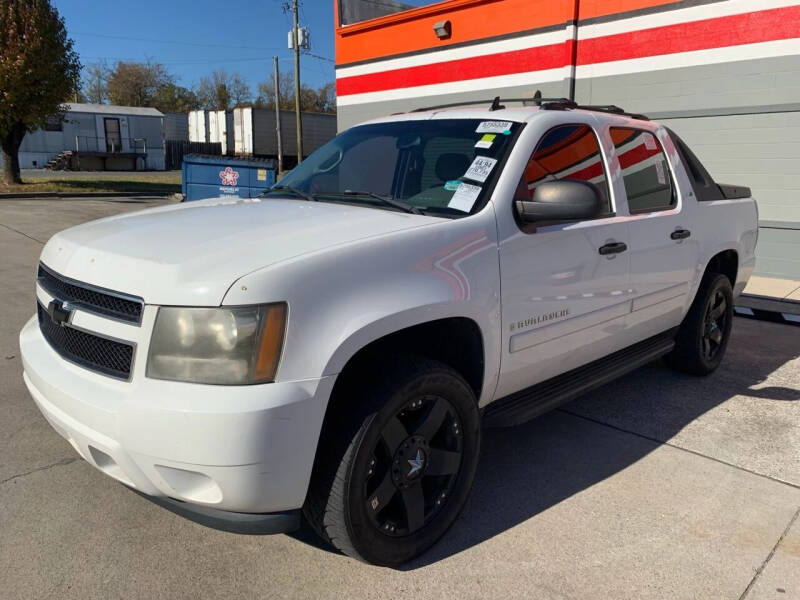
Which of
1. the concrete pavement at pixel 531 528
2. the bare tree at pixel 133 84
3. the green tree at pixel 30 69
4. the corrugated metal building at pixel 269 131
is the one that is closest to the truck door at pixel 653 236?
the concrete pavement at pixel 531 528

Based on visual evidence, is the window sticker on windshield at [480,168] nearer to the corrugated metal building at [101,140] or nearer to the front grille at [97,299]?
the front grille at [97,299]

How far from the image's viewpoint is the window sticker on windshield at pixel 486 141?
10.3 ft

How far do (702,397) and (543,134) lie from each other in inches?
95.7

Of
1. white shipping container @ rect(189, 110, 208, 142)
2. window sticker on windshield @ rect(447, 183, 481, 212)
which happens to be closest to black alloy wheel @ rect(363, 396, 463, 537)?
window sticker on windshield @ rect(447, 183, 481, 212)

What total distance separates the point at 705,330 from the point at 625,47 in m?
6.64

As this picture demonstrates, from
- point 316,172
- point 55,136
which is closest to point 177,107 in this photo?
point 55,136

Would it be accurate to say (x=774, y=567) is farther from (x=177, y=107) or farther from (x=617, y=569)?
(x=177, y=107)

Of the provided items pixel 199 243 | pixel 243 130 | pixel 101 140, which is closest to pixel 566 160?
pixel 199 243

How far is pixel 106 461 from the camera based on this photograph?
2.32 m

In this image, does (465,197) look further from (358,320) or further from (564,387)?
(564,387)

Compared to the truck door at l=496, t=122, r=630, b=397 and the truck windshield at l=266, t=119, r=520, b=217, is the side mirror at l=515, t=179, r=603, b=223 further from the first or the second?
the truck windshield at l=266, t=119, r=520, b=217

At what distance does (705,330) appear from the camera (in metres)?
4.74

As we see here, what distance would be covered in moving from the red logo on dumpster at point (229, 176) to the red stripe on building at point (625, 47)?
3723 mm

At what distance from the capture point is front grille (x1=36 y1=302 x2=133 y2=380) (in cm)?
220
